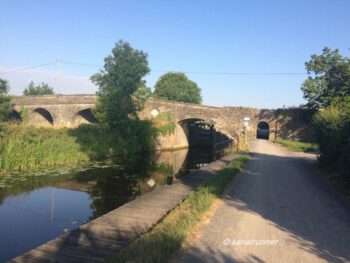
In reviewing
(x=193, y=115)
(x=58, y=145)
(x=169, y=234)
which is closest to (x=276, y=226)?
(x=169, y=234)

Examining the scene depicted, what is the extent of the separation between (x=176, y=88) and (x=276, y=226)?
6992cm

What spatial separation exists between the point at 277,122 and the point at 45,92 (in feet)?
199

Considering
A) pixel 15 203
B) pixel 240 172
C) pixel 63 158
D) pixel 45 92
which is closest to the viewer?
pixel 15 203

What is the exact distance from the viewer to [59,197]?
13.2m

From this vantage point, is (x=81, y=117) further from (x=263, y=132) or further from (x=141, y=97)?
(x=263, y=132)

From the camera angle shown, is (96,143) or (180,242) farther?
(96,143)

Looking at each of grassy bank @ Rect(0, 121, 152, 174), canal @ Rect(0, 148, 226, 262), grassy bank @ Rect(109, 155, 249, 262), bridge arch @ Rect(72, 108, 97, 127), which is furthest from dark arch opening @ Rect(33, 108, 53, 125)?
grassy bank @ Rect(109, 155, 249, 262)

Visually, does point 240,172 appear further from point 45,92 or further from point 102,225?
point 45,92

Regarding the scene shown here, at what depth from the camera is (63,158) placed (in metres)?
19.8

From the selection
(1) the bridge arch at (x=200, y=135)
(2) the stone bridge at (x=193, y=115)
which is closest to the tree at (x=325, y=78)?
(2) the stone bridge at (x=193, y=115)

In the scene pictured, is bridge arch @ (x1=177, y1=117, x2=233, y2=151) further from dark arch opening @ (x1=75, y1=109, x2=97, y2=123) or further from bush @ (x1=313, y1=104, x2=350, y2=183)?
bush @ (x1=313, y1=104, x2=350, y2=183)

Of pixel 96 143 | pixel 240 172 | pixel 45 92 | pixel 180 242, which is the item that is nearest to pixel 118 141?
pixel 96 143

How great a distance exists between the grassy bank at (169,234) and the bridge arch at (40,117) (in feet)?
115

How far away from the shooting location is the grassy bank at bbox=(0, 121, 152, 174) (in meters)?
16.7
